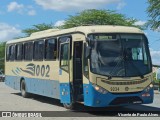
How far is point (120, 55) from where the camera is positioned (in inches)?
582

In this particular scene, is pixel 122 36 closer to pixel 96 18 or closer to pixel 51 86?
pixel 51 86

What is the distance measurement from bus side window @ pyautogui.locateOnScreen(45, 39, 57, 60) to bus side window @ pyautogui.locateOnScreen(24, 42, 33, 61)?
244cm

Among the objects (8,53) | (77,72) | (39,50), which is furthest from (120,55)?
(8,53)

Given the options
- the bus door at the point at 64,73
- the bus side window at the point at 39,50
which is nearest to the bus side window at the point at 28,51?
the bus side window at the point at 39,50

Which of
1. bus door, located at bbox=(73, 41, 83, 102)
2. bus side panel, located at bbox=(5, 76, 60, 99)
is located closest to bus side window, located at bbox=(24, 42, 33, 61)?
bus side panel, located at bbox=(5, 76, 60, 99)

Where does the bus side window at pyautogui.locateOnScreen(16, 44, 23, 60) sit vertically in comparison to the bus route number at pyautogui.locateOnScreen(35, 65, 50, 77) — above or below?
above

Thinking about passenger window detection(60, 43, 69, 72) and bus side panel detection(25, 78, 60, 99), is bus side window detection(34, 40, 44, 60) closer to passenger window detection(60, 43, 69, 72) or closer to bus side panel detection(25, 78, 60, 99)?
bus side panel detection(25, 78, 60, 99)

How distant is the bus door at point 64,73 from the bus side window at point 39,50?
105 inches

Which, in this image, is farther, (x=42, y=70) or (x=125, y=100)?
(x=42, y=70)

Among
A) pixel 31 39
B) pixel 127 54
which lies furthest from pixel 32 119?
pixel 31 39

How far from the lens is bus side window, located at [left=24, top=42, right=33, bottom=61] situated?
21.3 m

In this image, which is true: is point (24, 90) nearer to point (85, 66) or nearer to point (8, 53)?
point (8, 53)

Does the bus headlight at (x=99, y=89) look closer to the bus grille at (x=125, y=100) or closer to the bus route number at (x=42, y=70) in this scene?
the bus grille at (x=125, y=100)

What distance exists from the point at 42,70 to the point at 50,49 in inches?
60.3
